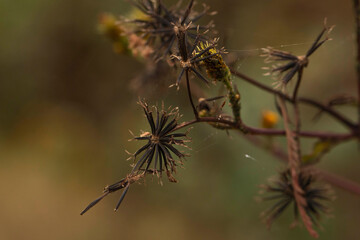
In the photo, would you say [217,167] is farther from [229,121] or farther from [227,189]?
[229,121]

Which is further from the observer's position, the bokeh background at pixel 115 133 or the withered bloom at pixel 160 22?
the bokeh background at pixel 115 133

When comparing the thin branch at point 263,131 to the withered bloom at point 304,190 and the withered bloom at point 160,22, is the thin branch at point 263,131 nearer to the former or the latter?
the withered bloom at point 304,190

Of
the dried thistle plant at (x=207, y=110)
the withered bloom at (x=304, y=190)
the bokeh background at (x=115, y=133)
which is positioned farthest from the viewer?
the bokeh background at (x=115, y=133)

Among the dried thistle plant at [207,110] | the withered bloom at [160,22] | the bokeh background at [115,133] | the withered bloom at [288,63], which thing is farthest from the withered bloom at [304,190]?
the bokeh background at [115,133]

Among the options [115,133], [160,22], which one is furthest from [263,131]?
[115,133]

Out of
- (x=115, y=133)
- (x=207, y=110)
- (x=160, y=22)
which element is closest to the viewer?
(x=207, y=110)

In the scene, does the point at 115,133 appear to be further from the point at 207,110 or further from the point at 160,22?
the point at 207,110

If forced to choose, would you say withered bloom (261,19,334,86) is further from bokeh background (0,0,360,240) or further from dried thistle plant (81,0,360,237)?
bokeh background (0,0,360,240)

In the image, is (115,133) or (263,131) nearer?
(263,131)

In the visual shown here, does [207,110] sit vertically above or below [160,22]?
below

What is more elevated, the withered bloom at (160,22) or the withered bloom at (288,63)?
the withered bloom at (160,22)

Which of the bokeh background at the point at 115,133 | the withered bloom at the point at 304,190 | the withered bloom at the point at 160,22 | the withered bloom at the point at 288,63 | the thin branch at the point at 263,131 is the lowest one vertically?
the withered bloom at the point at 304,190
